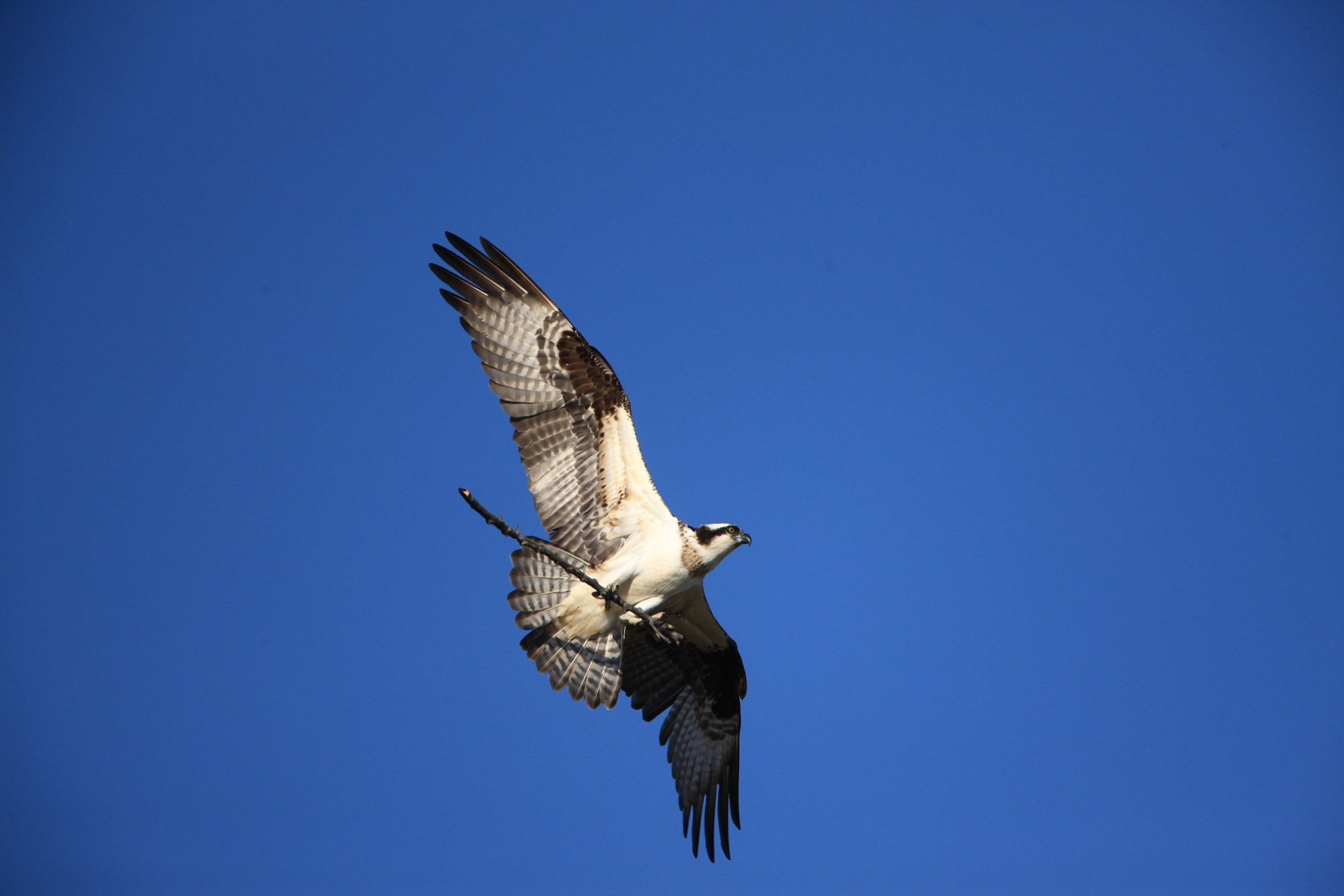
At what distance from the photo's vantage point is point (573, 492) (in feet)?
26.5

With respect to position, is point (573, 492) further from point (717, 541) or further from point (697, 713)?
point (697, 713)

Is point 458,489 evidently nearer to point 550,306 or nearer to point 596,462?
point 596,462

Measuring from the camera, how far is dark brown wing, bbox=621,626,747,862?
9430 millimetres

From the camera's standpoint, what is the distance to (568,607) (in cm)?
798

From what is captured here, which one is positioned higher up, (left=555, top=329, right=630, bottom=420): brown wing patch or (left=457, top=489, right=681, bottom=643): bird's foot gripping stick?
(left=555, top=329, right=630, bottom=420): brown wing patch

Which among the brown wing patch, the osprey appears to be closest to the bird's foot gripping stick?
the osprey

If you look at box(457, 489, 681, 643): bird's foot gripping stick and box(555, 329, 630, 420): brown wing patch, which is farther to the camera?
box(555, 329, 630, 420): brown wing patch

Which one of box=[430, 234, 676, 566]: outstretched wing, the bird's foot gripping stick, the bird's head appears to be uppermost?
box=[430, 234, 676, 566]: outstretched wing

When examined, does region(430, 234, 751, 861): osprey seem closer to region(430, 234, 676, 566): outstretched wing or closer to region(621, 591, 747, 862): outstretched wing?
region(430, 234, 676, 566): outstretched wing

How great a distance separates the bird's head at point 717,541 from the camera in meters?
7.74

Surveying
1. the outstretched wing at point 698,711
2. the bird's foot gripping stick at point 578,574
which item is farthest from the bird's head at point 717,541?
the outstretched wing at point 698,711

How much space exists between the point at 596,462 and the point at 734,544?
4.58 feet

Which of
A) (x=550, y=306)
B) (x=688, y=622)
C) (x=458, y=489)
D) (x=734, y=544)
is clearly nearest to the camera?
(x=458, y=489)

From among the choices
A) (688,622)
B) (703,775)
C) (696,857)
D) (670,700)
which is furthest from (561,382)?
(696,857)
